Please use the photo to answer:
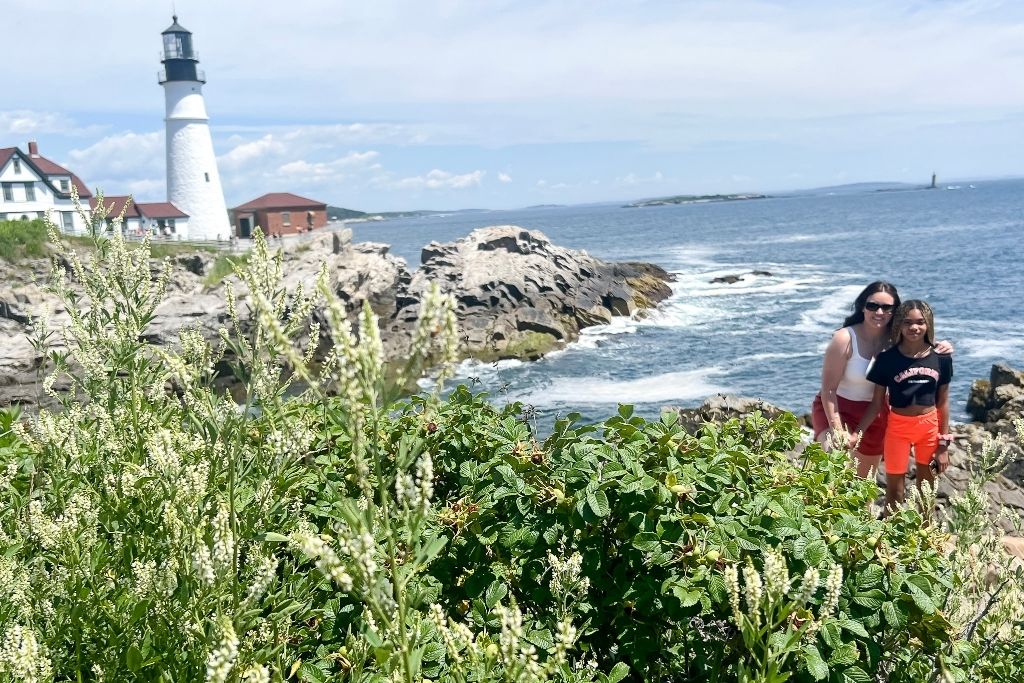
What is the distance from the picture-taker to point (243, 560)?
3479 mm

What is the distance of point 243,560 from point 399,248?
127 m

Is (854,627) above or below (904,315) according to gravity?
below

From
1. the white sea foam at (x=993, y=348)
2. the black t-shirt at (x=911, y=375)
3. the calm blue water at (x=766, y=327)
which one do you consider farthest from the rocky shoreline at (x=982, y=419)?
the white sea foam at (x=993, y=348)

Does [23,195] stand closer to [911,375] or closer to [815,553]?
[911,375]

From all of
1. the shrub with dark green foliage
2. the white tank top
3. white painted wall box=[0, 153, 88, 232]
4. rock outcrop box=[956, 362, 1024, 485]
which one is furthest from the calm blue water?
white painted wall box=[0, 153, 88, 232]

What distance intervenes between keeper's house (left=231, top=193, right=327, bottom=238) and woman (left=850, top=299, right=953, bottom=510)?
62.4m

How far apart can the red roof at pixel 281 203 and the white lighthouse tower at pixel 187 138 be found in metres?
10.6

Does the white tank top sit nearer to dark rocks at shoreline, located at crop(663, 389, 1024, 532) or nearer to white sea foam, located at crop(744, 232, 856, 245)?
dark rocks at shoreline, located at crop(663, 389, 1024, 532)

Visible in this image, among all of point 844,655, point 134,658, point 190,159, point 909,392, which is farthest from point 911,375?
point 190,159

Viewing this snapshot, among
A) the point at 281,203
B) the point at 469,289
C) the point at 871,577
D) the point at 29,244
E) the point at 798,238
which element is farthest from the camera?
the point at 798,238

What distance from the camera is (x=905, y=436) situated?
6.75m

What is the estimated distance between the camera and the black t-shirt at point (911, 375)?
6.62 metres

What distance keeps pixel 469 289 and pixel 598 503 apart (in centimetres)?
3573

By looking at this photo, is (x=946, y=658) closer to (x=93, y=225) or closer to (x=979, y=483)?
(x=979, y=483)
